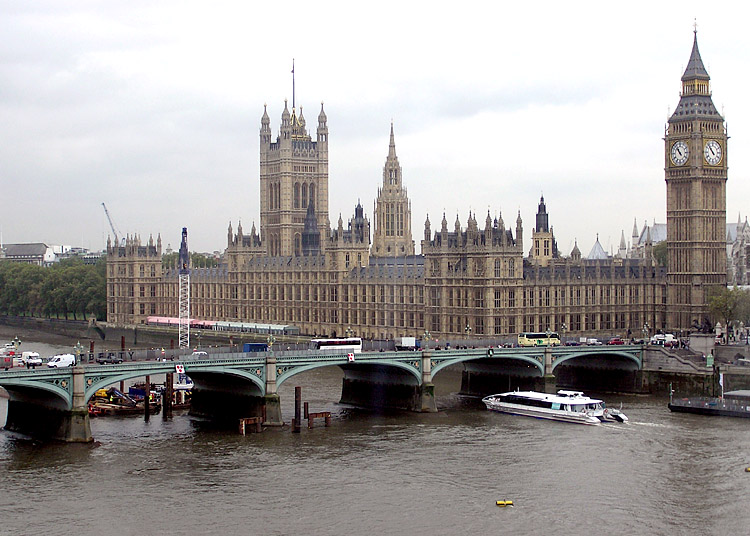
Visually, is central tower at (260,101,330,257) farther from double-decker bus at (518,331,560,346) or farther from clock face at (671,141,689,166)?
double-decker bus at (518,331,560,346)

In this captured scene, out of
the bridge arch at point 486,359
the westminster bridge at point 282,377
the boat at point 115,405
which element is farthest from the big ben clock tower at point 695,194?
the boat at point 115,405

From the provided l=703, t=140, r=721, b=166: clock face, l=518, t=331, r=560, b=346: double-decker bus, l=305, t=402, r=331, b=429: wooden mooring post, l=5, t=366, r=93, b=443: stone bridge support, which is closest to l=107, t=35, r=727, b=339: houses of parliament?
l=703, t=140, r=721, b=166: clock face

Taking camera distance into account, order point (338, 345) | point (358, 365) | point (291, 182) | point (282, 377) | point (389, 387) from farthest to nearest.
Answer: point (291, 182) < point (338, 345) < point (389, 387) < point (358, 365) < point (282, 377)

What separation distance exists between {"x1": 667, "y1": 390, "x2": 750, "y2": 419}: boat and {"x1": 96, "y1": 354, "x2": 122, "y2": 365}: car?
34.8m

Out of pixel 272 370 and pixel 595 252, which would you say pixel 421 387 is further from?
pixel 595 252

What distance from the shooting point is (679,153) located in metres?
113

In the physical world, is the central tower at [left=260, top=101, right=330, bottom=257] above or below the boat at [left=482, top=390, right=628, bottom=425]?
above

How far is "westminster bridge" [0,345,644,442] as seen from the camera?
6669cm

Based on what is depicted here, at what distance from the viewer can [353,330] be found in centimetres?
13250

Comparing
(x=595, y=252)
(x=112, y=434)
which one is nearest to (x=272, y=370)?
(x=112, y=434)

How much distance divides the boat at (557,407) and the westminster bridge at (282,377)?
381cm

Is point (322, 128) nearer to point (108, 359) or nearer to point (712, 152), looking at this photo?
point (712, 152)

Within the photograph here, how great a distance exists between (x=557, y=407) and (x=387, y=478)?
68.3ft

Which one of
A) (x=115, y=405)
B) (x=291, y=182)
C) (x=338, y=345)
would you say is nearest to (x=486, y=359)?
(x=338, y=345)
